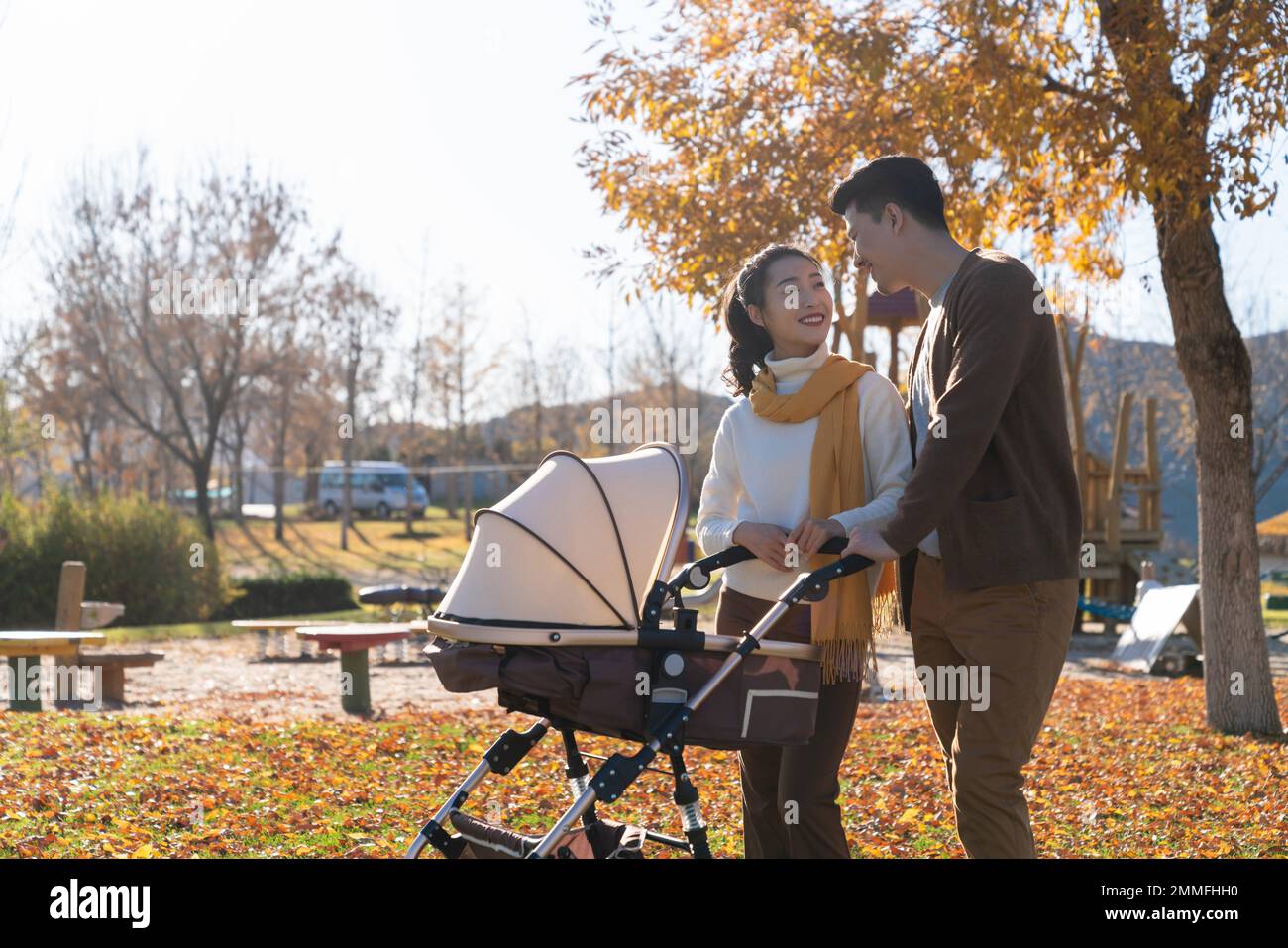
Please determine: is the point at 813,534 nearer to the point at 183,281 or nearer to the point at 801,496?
the point at 801,496

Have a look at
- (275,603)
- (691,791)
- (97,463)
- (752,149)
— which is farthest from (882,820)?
(97,463)

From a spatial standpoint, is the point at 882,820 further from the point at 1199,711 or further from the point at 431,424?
the point at 431,424

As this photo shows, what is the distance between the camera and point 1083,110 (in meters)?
8.48

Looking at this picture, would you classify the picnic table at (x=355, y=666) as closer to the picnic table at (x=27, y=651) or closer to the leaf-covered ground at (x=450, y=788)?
the leaf-covered ground at (x=450, y=788)

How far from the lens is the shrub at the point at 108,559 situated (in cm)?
1914

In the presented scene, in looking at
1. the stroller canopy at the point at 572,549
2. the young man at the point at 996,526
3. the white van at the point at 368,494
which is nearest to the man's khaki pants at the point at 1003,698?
the young man at the point at 996,526

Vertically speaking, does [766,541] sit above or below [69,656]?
above

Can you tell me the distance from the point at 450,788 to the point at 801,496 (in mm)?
4042

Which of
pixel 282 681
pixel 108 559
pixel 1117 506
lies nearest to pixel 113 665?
pixel 282 681

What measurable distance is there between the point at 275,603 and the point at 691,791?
19882 millimetres

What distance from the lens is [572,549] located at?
367 centimetres

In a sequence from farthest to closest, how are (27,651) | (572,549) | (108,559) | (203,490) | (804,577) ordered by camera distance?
(203,490), (108,559), (27,651), (572,549), (804,577)

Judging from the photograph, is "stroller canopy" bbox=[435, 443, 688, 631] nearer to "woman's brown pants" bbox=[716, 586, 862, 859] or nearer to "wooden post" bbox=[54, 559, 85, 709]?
"woman's brown pants" bbox=[716, 586, 862, 859]

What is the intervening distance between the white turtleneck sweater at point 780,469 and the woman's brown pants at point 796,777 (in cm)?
9
